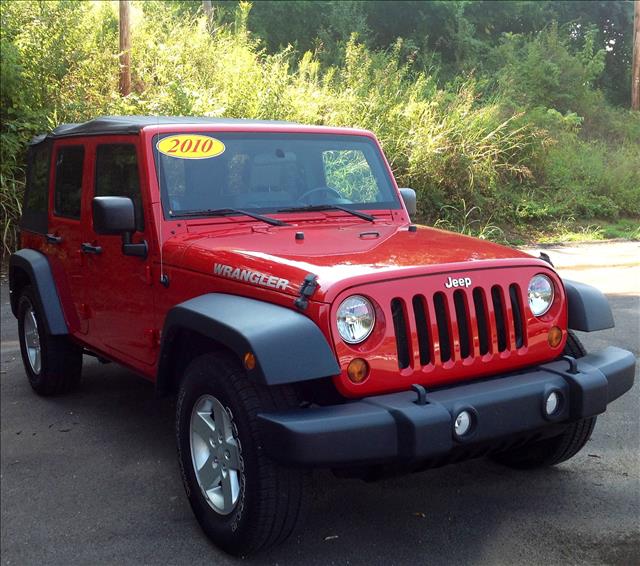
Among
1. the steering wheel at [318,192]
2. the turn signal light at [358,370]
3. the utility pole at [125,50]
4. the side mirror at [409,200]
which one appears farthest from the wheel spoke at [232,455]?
the utility pole at [125,50]

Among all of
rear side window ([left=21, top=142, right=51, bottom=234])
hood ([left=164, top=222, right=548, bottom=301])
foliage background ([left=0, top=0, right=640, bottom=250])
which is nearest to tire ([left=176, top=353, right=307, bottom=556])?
hood ([left=164, top=222, right=548, bottom=301])

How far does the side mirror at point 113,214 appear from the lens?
3889 millimetres

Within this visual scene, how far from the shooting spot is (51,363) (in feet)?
17.8

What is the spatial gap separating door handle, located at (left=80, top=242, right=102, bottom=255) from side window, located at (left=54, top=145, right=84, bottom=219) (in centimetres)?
27

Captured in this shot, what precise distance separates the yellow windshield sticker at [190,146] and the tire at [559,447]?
2078 millimetres

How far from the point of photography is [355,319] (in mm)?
3072

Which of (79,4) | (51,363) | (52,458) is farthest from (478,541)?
(79,4)

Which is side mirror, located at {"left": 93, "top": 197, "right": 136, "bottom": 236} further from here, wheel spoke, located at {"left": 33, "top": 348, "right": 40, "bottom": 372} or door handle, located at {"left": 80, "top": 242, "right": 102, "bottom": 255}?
wheel spoke, located at {"left": 33, "top": 348, "right": 40, "bottom": 372}

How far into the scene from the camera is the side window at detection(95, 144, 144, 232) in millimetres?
4207

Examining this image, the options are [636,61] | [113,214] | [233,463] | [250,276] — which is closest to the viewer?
[233,463]

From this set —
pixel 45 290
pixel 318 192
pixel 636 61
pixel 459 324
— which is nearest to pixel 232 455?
pixel 459 324

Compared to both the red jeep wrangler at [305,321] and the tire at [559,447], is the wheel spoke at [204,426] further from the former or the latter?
the tire at [559,447]

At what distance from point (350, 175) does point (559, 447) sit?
6.52ft

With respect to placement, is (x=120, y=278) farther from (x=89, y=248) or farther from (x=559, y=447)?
(x=559, y=447)
